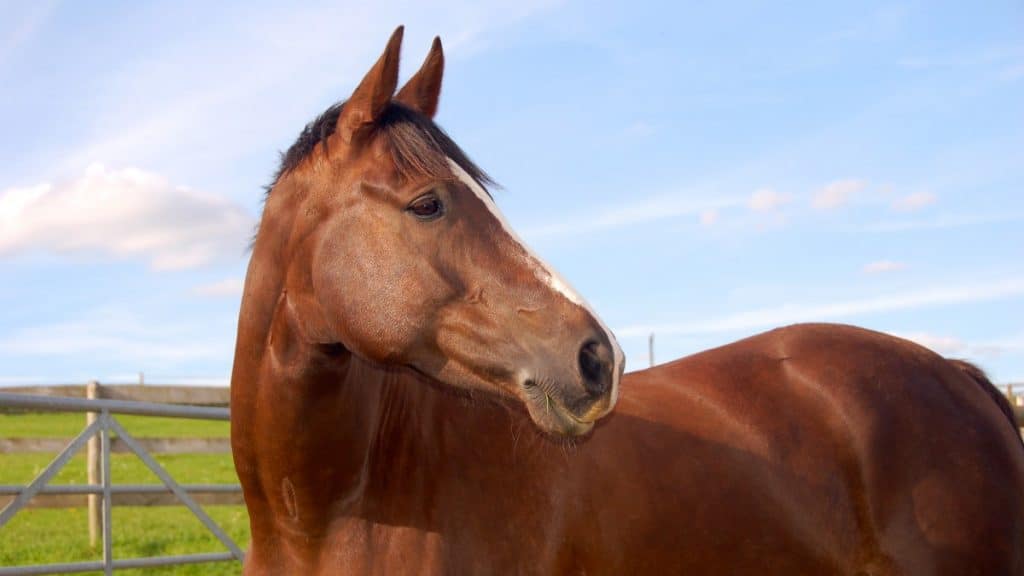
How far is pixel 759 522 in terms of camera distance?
3562 millimetres

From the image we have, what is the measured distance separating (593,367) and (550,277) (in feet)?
0.94

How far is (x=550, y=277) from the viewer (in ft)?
8.66

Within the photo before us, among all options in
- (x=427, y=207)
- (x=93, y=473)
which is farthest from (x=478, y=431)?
(x=93, y=473)

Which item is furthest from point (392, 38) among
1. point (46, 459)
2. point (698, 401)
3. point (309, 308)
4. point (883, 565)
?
point (46, 459)

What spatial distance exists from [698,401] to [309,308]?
176 cm

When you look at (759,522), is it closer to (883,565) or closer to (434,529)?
→ (883,565)

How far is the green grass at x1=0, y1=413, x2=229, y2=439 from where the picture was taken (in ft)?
69.2

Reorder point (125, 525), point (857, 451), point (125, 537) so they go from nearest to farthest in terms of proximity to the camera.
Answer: point (857, 451) < point (125, 537) < point (125, 525)

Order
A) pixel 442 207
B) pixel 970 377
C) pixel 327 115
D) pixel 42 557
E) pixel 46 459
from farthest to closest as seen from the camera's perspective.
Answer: pixel 46 459
pixel 42 557
pixel 970 377
pixel 327 115
pixel 442 207

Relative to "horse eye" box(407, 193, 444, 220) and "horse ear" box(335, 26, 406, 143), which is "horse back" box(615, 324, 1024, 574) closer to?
"horse eye" box(407, 193, 444, 220)

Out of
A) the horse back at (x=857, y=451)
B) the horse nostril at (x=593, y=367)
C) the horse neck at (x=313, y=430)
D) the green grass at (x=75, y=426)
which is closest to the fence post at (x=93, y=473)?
the horse back at (x=857, y=451)

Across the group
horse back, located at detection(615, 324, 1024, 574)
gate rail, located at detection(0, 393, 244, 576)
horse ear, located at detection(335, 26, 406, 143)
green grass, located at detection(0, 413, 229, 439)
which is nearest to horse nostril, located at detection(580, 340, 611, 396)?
horse ear, located at detection(335, 26, 406, 143)

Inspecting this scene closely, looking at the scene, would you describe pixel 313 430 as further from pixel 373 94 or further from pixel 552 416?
pixel 373 94

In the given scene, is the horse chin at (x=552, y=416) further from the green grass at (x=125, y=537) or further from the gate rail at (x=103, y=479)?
the green grass at (x=125, y=537)
